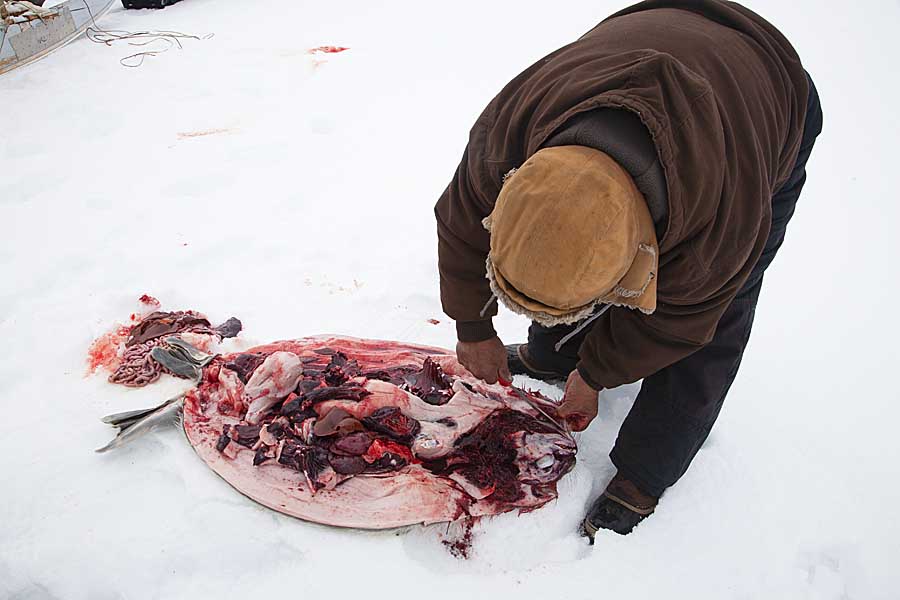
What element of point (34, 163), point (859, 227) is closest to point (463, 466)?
point (859, 227)

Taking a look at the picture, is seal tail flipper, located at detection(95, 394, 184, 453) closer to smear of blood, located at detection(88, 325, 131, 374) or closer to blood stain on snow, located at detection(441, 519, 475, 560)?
smear of blood, located at detection(88, 325, 131, 374)

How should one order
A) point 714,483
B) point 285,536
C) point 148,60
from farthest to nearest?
point 148,60, point 714,483, point 285,536

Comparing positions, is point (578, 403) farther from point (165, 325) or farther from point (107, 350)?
point (107, 350)

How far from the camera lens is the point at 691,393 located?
1.92 m

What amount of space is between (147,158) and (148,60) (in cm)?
178

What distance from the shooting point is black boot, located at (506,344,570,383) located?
2523 mm

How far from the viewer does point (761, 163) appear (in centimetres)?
123

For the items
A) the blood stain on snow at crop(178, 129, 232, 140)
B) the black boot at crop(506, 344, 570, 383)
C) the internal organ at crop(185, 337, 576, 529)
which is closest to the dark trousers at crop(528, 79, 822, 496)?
the internal organ at crop(185, 337, 576, 529)

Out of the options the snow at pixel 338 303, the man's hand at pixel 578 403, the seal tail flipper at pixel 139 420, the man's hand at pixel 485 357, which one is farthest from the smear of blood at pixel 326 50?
the man's hand at pixel 578 403

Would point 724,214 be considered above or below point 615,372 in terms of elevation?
above

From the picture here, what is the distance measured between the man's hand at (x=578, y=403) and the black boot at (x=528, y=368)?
14.1 inches

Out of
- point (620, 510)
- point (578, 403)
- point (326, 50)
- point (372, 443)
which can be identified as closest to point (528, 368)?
point (578, 403)

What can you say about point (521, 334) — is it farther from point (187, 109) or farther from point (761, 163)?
point (187, 109)

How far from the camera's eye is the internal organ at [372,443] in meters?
1.98
